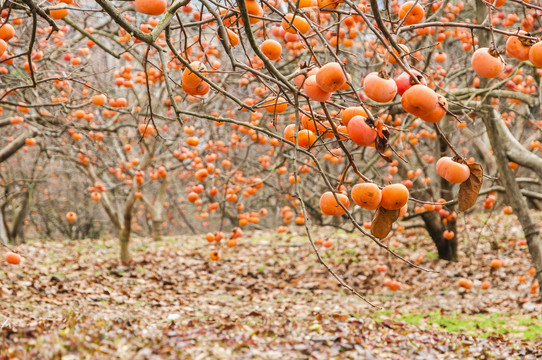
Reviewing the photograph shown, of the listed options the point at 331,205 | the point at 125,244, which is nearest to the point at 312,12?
the point at 331,205

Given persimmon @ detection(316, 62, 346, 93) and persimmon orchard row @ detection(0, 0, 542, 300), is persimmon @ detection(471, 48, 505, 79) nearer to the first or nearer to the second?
persimmon orchard row @ detection(0, 0, 542, 300)

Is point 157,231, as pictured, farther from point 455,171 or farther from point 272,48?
point 455,171

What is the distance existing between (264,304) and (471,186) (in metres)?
5.58

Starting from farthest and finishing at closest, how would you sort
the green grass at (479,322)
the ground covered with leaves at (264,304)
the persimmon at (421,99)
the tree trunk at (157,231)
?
the tree trunk at (157,231)
the green grass at (479,322)
the ground covered with leaves at (264,304)
the persimmon at (421,99)

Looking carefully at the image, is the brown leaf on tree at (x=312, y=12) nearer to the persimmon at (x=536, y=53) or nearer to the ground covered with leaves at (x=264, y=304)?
the persimmon at (x=536, y=53)

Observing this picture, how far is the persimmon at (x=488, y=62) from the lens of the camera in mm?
1700

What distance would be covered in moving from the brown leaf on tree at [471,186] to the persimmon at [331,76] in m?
0.51

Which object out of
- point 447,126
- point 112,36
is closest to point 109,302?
point 112,36

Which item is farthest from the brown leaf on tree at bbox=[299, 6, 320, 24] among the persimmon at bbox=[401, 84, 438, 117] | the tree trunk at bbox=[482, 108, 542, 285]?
the tree trunk at bbox=[482, 108, 542, 285]

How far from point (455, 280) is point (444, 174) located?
6868 mm

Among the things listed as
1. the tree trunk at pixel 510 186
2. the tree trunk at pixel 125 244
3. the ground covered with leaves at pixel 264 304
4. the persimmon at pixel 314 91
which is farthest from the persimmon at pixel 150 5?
the tree trunk at pixel 125 244

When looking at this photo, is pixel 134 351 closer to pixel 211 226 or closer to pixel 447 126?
pixel 447 126

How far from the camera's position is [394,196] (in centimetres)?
156

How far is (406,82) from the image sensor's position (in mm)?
1491
